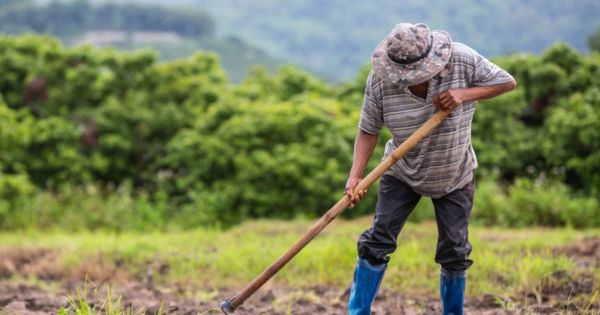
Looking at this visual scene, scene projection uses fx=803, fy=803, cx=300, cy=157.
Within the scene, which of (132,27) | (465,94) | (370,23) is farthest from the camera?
(370,23)

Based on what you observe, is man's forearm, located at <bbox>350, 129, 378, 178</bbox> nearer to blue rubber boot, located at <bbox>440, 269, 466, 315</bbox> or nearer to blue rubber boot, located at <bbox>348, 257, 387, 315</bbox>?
blue rubber boot, located at <bbox>348, 257, 387, 315</bbox>

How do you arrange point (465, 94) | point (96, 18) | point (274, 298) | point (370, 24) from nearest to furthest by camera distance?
point (465, 94) < point (274, 298) < point (96, 18) < point (370, 24)

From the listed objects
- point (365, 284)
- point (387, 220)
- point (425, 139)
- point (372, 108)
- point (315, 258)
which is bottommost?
point (315, 258)

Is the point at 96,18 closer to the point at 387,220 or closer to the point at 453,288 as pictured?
the point at 387,220

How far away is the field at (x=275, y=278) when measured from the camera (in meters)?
5.72

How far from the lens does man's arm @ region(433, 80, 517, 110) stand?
4.04 meters

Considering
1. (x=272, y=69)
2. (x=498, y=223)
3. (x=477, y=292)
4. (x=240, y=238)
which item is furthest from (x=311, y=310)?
(x=272, y=69)

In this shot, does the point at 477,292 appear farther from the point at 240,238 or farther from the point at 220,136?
the point at 220,136

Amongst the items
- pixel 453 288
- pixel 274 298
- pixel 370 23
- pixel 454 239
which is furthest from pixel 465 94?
pixel 370 23

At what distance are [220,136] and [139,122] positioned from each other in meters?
2.52

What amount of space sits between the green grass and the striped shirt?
133 centimetres

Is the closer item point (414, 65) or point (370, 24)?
point (414, 65)

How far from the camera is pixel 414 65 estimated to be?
398 cm

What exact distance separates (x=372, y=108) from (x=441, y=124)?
386 mm
